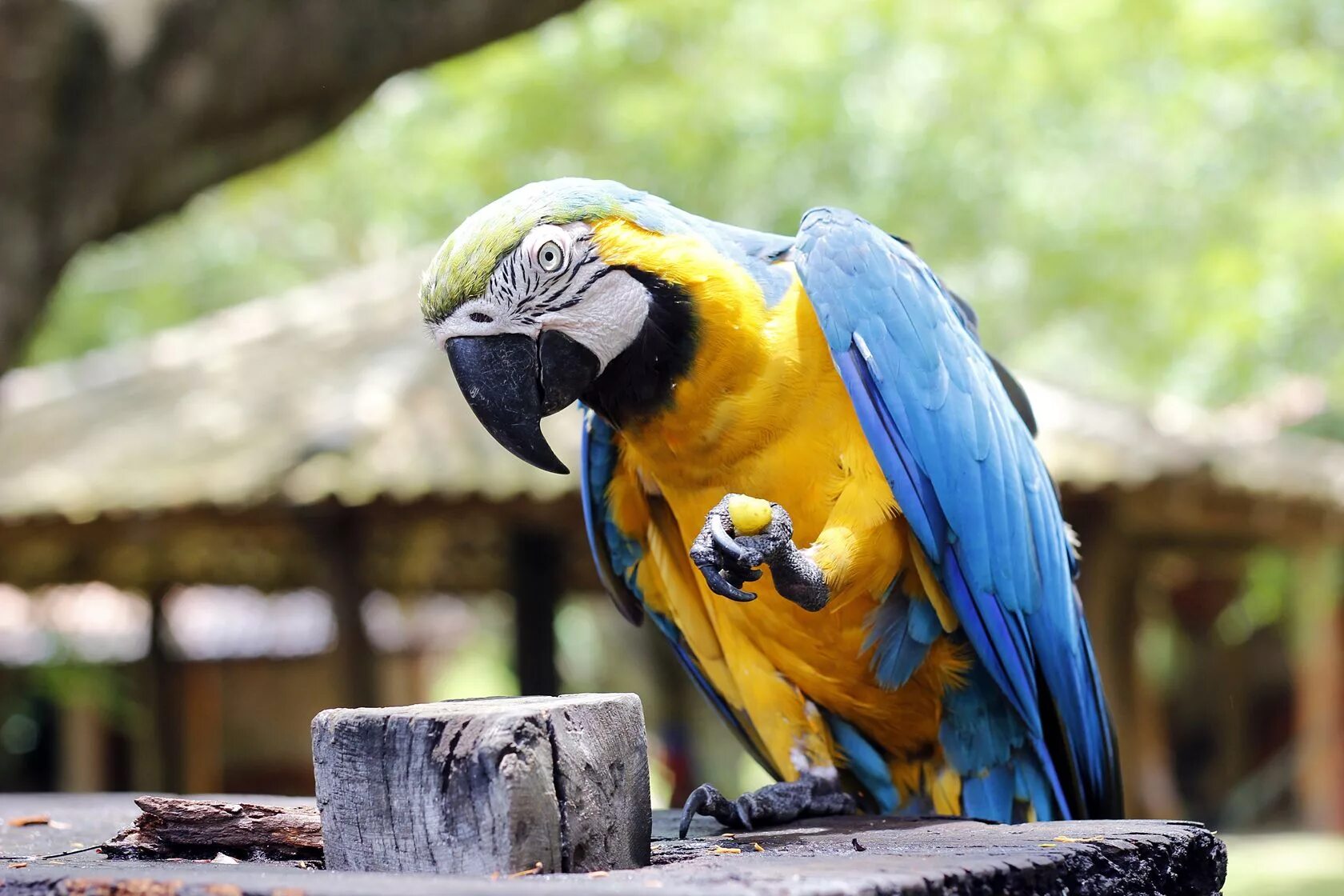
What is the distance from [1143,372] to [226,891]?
11310 millimetres

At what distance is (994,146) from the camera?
10.4 m

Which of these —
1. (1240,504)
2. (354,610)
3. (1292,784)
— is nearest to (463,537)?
(354,610)

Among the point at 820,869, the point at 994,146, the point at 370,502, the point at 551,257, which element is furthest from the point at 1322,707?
the point at 820,869

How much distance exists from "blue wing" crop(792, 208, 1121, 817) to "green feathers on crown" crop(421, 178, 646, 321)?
1.34 feet

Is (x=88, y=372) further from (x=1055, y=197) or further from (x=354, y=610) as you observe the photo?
(x=1055, y=197)

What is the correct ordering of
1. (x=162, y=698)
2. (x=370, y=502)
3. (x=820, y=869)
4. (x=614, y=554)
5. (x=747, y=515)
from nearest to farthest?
(x=820, y=869) < (x=747, y=515) < (x=614, y=554) < (x=370, y=502) < (x=162, y=698)

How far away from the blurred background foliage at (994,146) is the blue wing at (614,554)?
603cm

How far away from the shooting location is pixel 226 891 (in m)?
→ 1.34

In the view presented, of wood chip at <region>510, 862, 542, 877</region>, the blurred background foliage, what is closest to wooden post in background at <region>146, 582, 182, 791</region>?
the blurred background foliage

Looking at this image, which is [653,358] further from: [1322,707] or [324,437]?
[1322,707]

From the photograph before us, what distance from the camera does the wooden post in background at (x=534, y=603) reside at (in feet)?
22.4

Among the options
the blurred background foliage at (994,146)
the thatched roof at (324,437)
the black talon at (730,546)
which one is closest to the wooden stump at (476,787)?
the black talon at (730,546)

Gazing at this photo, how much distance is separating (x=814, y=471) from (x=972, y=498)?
27cm

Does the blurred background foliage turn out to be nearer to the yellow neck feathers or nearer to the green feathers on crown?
the yellow neck feathers
